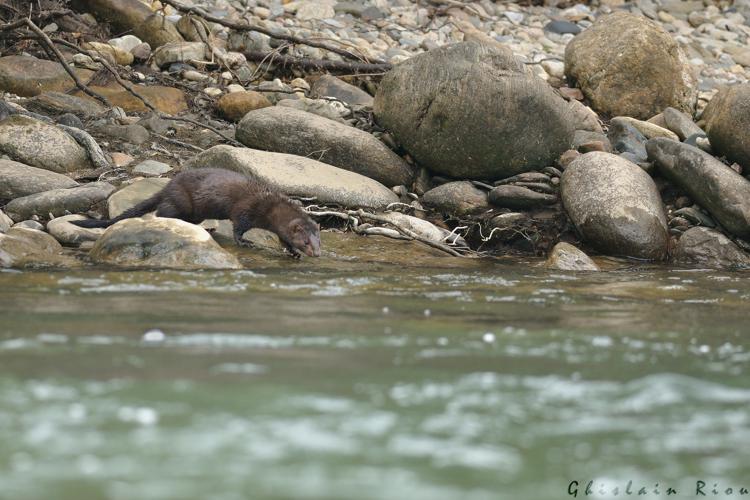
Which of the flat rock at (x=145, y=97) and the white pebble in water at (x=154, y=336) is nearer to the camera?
the white pebble in water at (x=154, y=336)

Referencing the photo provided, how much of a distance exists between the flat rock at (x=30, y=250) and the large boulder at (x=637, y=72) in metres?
7.42

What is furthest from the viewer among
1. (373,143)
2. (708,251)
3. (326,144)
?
(373,143)

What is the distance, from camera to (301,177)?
9789mm

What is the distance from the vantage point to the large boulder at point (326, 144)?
10422 mm

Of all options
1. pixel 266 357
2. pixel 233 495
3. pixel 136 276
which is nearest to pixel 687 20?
pixel 136 276

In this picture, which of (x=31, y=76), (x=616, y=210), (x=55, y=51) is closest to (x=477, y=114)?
(x=616, y=210)

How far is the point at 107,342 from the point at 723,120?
24.3ft

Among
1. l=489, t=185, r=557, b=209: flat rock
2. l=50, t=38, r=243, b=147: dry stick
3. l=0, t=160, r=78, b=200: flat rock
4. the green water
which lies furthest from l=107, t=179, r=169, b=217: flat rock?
l=489, t=185, r=557, b=209: flat rock

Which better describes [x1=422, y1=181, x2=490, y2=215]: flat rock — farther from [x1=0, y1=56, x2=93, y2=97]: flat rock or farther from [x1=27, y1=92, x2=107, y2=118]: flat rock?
[x1=0, y1=56, x2=93, y2=97]: flat rock

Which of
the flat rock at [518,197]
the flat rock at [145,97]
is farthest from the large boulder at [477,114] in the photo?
the flat rock at [145,97]

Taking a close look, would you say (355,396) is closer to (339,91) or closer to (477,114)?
(477,114)

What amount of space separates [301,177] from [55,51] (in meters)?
3.47

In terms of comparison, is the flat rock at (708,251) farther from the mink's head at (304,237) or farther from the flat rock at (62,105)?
the flat rock at (62,105)

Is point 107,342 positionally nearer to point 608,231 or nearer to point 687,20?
point 608,231
